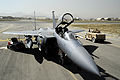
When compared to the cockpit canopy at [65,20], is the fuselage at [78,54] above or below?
below

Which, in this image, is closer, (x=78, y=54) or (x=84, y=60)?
(x=84, y=60)

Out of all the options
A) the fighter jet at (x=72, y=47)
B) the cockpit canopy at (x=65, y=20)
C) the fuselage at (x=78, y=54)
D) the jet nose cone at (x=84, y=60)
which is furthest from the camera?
the cockpit canopy at (x=65, y=20)

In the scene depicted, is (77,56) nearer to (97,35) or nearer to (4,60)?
(4,60)

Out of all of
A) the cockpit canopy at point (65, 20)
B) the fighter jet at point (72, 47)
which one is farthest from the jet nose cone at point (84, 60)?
the cockpit canopy at point (65, 20)

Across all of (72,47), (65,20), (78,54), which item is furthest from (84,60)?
(65,20)

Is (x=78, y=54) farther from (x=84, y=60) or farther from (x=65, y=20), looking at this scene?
(x=65, y=20)

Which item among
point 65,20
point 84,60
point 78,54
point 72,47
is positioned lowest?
point 84,60

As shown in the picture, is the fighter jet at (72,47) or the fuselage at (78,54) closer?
the fuselage at (78,54)

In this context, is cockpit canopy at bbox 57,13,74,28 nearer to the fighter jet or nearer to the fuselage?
the fighter jet

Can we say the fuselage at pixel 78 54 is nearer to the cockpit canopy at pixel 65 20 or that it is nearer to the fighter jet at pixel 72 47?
the fighter jet at pixel 72 47

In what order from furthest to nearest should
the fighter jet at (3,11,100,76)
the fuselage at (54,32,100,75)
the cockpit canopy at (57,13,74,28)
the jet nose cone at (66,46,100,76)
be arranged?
the cockpit canopy at (57,13,74,28), the fighter jet at (3,11,100,76), the fuselage at (54,32,100,75), the jet nose cone at (66,46,100,76)

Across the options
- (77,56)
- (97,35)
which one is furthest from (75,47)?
(97,35)

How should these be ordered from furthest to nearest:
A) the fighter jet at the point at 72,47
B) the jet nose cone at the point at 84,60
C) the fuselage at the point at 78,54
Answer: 1. the fighter jet at the point at 72,47
2. the fuselage at the point at 78,54
3. the jet nose cone at the point at 84,60

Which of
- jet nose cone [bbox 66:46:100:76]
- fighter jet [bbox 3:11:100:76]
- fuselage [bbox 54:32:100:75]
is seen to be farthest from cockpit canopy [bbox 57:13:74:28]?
jet nose cone [bbox 66:46:100:76]
